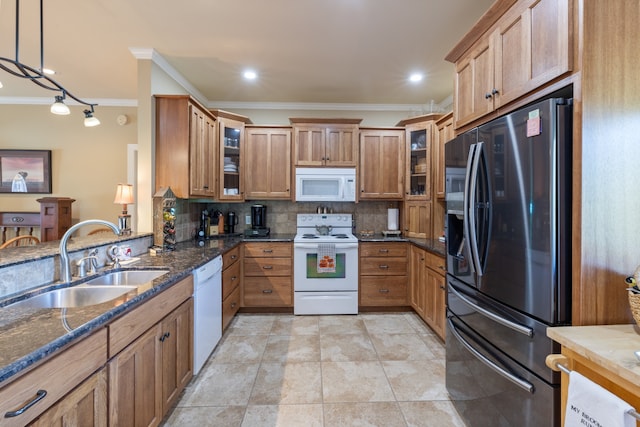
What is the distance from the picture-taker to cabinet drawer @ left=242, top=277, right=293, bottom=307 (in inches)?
135

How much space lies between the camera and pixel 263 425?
173 centimetres

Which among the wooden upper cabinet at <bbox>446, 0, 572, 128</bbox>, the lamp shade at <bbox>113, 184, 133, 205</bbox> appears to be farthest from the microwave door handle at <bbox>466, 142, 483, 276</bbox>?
the lamp shade at <bbox>113, 184, 133, 205</bbox>

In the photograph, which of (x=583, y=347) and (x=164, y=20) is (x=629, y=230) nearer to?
(x=583, y=347)

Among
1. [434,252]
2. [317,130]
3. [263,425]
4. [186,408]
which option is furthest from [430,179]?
[186,408]

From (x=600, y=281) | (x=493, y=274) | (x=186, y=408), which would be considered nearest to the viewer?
(x=600, y=281)

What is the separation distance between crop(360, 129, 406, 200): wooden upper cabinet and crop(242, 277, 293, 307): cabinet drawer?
4.95 ft

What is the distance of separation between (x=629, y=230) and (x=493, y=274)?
0.52 metres

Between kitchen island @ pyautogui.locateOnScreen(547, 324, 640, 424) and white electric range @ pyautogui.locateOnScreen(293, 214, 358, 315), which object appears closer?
kitchen island @ pyautogui.locateOnScreen(547, 324, 640, 424)

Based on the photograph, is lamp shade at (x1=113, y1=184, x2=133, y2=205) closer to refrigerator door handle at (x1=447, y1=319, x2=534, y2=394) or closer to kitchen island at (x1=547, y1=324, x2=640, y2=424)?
refrigerator door handle at (x1=447, y1=319, x2=534, y2=394)

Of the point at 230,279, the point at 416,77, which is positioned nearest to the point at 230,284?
the point at 230,279

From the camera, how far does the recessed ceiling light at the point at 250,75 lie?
3.13 m

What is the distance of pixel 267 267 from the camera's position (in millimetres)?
3443

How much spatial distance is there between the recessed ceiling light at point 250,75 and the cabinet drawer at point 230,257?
194 cm

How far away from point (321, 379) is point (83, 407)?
5.08 feet
